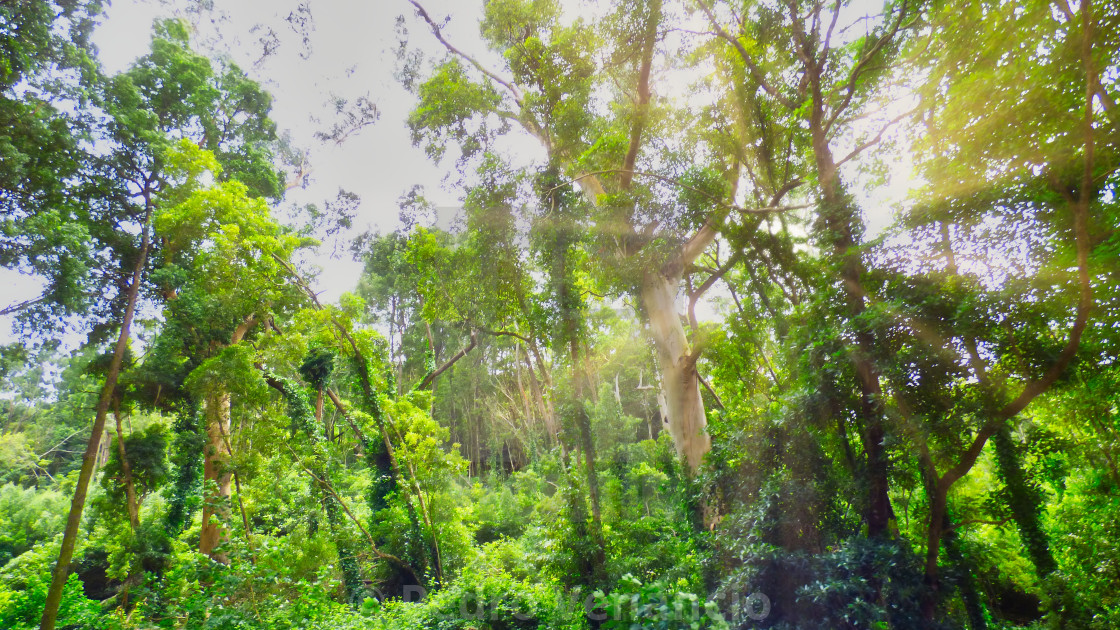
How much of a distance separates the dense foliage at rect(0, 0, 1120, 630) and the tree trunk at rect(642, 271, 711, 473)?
6 cm

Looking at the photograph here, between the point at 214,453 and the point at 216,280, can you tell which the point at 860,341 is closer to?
the point at 216,280

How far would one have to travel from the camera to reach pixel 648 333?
8.62m

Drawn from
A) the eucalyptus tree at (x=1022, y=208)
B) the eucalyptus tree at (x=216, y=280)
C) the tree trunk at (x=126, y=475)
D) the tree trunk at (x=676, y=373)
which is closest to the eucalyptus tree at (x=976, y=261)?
the eucalyptus tree at (x=1022, y=208)

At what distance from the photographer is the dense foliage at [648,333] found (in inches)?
153

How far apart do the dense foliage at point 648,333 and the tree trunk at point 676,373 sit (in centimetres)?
6

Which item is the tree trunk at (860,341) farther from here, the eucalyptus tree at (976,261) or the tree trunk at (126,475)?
the tree trunk at (126,475)

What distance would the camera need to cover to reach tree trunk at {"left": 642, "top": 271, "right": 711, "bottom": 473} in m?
7.37

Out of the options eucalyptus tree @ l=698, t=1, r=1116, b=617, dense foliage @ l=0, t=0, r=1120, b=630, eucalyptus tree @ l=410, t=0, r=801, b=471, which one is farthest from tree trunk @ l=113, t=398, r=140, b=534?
eucalyptus tree @ l=698, t=1, r=1116, b=617

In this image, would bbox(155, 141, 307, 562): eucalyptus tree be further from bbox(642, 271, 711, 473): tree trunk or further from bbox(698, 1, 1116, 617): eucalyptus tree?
bbox(698, 1, 1116, 617): eucalyptus tree

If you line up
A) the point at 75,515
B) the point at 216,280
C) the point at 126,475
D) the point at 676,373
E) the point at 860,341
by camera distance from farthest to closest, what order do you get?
the point at 126,475, the point at 216,280, the point at 676,373, the point at 75,515, the point at 860,341

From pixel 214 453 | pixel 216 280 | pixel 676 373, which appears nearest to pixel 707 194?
pixel 676 373

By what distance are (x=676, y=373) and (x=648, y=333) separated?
4.05ft

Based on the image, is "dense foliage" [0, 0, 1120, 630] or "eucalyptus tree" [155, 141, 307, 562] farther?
"eucalyptus tree" [155, 141, 307, 562]

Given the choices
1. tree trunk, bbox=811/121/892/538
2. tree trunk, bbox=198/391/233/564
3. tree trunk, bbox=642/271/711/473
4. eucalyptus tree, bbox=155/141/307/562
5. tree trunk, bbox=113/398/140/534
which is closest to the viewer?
tree trunk, bbox=811/121/892/538
